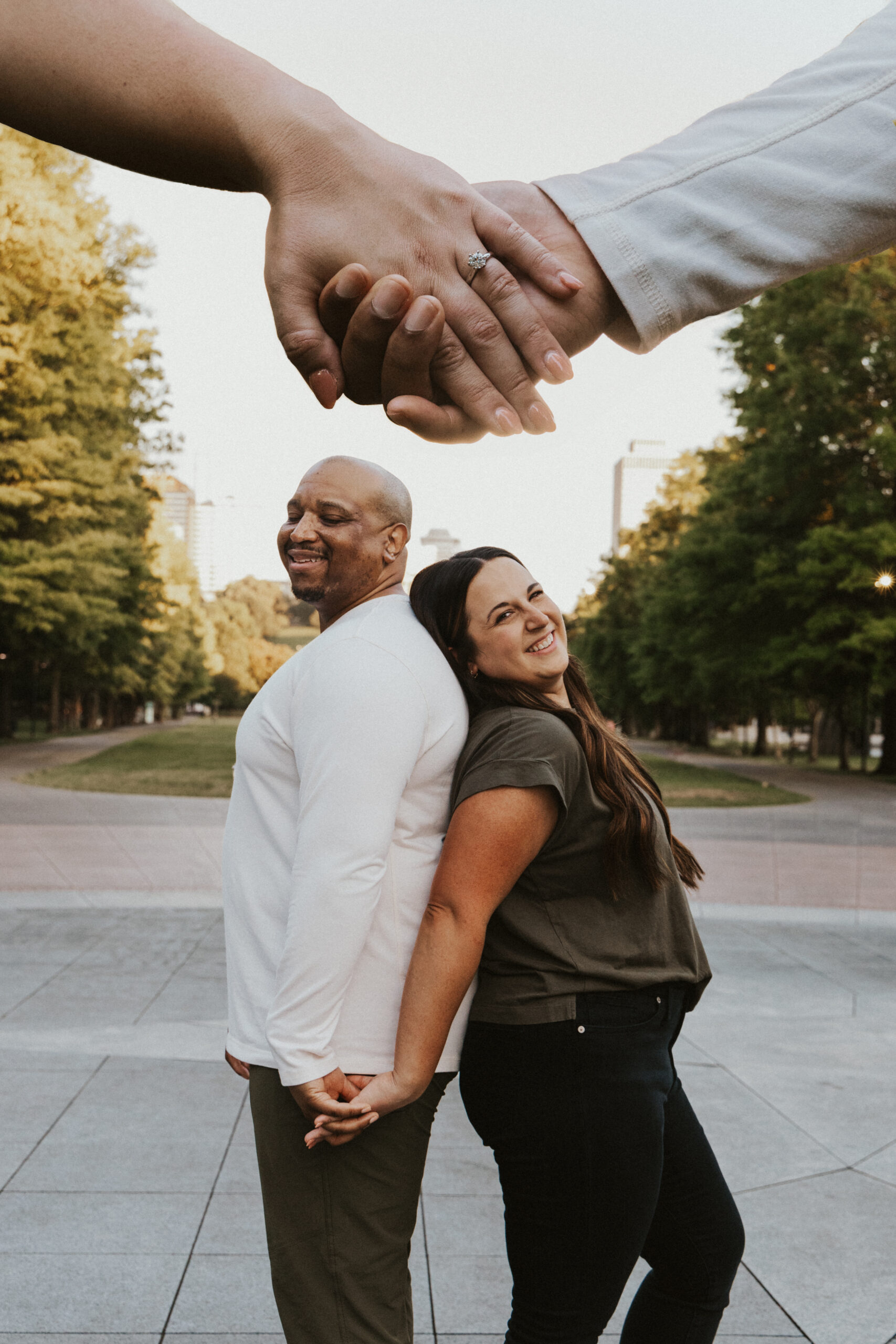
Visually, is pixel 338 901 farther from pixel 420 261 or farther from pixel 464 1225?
pixel 464 1225

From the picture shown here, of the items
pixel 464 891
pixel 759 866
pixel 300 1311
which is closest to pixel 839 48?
pixel 464 891

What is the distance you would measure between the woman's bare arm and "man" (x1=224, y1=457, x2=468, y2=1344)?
0.06m

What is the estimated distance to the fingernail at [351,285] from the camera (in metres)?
0.94

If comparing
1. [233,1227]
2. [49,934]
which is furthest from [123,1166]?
[49,934]

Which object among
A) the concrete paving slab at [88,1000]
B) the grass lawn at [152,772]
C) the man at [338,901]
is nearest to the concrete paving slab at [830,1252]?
the man at [338,901]

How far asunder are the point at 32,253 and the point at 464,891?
1810cm

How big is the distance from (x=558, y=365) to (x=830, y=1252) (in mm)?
3604

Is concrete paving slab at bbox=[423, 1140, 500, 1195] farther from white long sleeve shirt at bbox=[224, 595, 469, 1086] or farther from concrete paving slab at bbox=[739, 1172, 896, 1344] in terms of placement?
white long sleeve shirt at bbox=[224, 595, 469, 1086]

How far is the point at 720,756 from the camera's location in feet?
137

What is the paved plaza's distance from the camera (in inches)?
132

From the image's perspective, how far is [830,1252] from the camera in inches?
146

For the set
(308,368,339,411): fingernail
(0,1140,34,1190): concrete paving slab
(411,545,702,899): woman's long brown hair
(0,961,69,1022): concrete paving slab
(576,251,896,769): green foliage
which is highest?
(576,251,896,769): green foliage

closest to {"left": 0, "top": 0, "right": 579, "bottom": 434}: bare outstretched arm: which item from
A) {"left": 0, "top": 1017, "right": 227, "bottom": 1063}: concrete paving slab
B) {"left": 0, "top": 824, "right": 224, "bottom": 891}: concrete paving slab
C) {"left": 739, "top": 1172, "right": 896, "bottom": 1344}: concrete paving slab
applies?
{"left": 739, "top": 1172, "right": 896, "bottom": 1344}: concrete paving slab

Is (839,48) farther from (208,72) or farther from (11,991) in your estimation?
(11,991)
